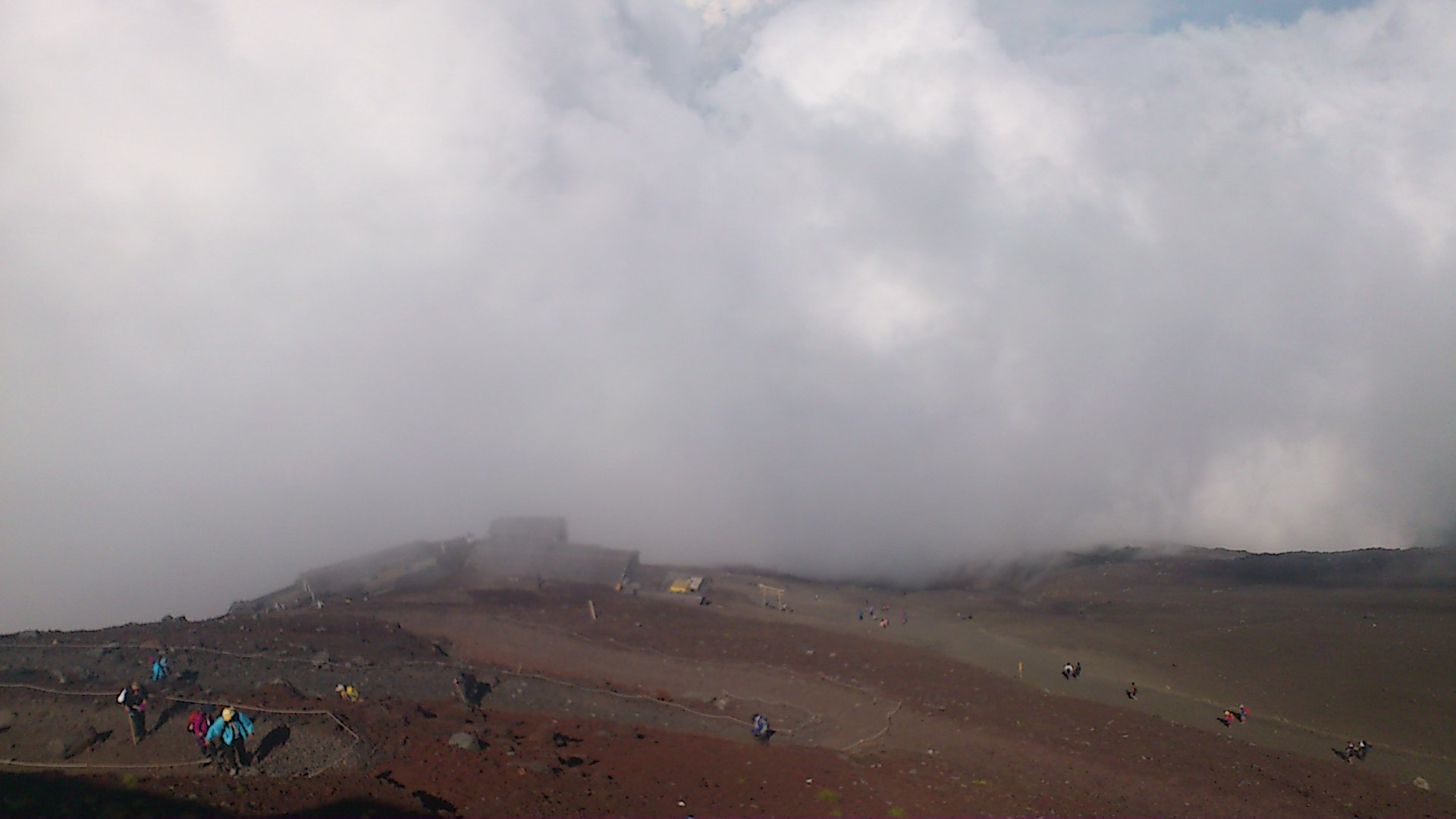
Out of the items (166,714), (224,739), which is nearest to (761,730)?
(224,739)

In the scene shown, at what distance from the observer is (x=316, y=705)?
28.5 m

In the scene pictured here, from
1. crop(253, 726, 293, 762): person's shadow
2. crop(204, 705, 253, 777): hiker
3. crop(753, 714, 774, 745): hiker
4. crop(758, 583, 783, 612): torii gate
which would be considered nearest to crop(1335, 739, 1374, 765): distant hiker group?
crop(753, 714, 774, 745): hiker

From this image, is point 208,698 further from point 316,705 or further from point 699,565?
point 699,565

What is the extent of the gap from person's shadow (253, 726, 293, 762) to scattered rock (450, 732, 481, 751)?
17.3 feet

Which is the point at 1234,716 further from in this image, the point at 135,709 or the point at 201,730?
the point at 135,709

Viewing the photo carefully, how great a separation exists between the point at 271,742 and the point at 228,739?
1785 mm

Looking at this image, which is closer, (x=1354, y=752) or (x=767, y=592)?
(x=1354, y=752)

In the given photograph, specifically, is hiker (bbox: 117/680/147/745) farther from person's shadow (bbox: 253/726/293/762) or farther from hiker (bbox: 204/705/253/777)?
person's shadow (bbox: 253/726/293/762)

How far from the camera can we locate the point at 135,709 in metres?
24.3

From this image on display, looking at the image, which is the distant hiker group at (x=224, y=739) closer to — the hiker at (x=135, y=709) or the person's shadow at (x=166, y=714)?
the person's shadow at (x=166, y=714)

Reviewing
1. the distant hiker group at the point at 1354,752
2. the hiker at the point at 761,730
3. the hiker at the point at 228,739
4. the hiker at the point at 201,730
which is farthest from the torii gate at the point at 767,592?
the hiker at the point at 201,730

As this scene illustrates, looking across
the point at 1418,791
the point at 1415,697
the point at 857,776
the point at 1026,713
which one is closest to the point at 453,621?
the point at 857,776

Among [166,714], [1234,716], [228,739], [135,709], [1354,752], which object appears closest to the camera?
[228,739]

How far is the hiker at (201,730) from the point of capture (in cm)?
2366
